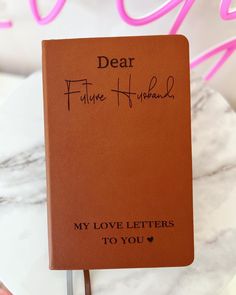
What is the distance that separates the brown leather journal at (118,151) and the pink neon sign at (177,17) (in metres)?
0.13

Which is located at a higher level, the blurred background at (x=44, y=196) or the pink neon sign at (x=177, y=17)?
the pink neon sign at (x=177, y=17)

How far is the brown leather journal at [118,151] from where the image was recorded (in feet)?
2.21

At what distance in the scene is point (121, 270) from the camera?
30.5 inches

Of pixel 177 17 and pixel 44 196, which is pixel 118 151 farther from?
pixel 177 17

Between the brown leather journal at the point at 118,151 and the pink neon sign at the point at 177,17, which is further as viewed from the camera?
the pink neon sign at the point at 177,17

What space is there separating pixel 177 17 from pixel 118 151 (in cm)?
29

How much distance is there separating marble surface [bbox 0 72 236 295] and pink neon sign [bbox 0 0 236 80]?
0.08 m

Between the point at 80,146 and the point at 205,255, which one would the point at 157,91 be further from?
the point at 205,255

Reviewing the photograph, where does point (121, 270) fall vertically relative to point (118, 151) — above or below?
below

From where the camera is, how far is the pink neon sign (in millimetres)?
777

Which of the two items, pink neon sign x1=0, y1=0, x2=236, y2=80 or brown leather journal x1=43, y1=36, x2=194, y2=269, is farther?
pink neon sign x1=0, y1=0, x2=236, y2=80

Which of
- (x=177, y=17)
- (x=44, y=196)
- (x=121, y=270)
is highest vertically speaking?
(x=177, y=17)

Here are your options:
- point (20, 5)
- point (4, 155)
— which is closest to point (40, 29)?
point (20, 5)

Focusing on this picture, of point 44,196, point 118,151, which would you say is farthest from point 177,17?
point 44,196
